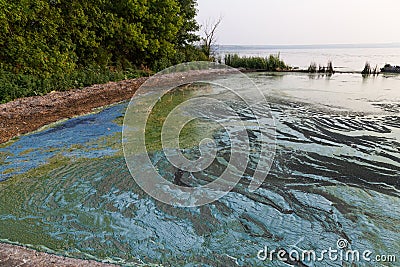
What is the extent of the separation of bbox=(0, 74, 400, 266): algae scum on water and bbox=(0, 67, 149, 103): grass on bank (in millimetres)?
2643

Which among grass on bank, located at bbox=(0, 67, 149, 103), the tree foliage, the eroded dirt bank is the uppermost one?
the tree foliage

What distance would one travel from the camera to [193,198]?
3.55m

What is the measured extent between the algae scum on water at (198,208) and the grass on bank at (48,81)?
104 inches

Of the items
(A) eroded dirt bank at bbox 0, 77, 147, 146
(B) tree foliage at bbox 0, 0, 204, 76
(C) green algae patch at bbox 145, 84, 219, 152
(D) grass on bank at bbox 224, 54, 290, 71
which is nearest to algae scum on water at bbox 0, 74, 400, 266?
(C) green algae patch at bbox 145, 84, 219, 152

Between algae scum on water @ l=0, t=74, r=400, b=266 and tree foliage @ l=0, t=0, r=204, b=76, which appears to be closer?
algae scum on water @ l=0, t=74, r=400, b=266

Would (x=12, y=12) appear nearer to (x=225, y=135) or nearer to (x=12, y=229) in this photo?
(x=225, y=135)

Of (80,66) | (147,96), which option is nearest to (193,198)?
(147,96)

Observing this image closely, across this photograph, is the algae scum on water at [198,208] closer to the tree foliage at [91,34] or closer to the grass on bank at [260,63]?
the tree foliage at [91,34]

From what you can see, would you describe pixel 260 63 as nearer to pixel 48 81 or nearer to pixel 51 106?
pixel 48 81

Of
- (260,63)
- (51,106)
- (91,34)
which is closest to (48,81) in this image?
(51,106)

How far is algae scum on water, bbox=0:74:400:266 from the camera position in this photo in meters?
2.74

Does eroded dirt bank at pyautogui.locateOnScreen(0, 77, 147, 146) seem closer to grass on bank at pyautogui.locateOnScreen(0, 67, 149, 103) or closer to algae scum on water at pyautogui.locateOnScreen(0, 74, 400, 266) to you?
grass on bank at pyautogui.locateOnScreen(0, 67, 149, 103)

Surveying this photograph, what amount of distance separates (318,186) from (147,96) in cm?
652

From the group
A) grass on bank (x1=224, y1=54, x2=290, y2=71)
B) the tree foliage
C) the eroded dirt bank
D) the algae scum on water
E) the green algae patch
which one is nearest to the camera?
the algae scum on water
